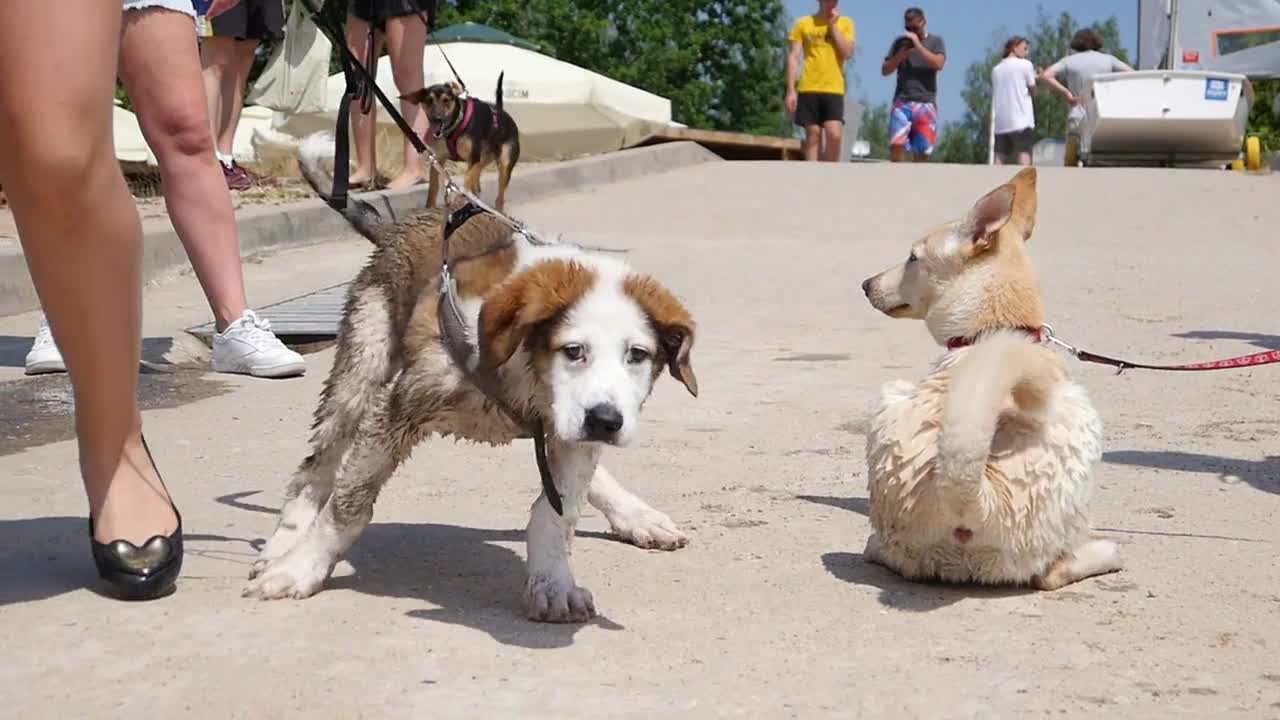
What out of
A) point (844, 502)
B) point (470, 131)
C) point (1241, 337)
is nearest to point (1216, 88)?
point (470, 131)

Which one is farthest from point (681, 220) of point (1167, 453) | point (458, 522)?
point (458, 522)

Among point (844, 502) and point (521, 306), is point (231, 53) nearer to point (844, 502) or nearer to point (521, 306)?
point (844, 502)

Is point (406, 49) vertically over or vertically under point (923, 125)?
over

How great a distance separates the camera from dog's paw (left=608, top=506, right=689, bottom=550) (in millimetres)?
4238

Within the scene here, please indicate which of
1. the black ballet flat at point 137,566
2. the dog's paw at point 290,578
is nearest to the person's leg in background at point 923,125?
the dog's paw at point 290,578

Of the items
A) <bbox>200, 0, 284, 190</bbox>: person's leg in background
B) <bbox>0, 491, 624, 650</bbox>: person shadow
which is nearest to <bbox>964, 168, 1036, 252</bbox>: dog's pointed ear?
<bbox>0, 491, 624, 650</bbox>: person shadow

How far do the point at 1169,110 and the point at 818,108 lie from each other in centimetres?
534

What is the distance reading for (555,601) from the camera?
3.51 meters

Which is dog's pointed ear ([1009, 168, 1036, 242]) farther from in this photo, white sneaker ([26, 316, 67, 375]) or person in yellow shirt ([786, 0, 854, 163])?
person in yellow shirt ([786, 0, 854, 163])

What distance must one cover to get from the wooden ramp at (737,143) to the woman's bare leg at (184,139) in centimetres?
1349

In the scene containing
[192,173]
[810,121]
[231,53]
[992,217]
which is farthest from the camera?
[810,121]

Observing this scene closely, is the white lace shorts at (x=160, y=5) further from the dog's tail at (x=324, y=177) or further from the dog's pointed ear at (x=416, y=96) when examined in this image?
the dog's pointed ear at (x=416, y=96)

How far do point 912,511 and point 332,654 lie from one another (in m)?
1.40

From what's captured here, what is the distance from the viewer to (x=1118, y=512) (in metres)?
4.60
